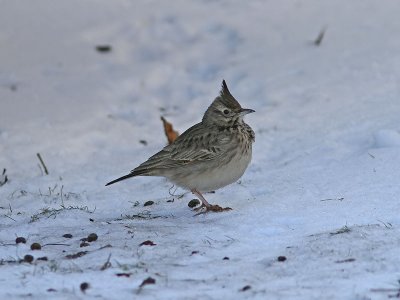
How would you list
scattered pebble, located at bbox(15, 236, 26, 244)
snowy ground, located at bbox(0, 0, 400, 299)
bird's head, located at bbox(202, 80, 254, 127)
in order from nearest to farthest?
1. snowy ground, located at bbox(0, 0, 400, 299)
2. scattered pebble, located at bbox(15, 236, 26, 244)
3. bird's head, located at bbox(202, 80, 254, 127)

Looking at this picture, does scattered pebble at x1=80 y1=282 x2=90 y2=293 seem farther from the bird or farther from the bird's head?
the bird's head

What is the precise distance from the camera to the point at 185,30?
529 inches

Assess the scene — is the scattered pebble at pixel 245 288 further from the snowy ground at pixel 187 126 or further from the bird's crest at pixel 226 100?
the bird's crest at pixel 226 100

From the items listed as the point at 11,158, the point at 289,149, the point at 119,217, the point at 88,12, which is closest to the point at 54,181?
the point at 11,158

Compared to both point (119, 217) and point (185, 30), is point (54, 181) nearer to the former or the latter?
point (119, 217)

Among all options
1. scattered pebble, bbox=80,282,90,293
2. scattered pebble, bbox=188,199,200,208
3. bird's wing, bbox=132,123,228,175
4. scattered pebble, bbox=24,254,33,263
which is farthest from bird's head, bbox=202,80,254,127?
scattered pebble, bbox=80,282,90,293

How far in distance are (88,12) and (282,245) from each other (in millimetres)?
8042

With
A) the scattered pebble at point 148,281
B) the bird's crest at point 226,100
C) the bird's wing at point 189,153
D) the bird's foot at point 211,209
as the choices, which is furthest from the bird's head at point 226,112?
the scattered pebble at point 148,281

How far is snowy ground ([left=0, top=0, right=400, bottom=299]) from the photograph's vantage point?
600 centimetres

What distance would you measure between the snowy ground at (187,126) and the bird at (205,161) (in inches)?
10.4

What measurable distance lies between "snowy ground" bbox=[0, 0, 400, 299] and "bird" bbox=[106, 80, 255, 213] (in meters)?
0.26

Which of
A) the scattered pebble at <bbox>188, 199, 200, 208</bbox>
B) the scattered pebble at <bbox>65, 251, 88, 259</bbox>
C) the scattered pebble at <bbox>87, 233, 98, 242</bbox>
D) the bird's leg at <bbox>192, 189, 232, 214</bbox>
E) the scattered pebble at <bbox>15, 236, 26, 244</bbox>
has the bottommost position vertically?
the scattered pebble at <bbox>188, 199, 200, 208</bbox>

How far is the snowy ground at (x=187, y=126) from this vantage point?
19.7 feet

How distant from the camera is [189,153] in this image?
832 centimetres
